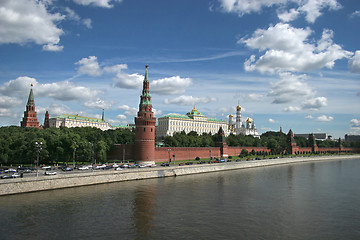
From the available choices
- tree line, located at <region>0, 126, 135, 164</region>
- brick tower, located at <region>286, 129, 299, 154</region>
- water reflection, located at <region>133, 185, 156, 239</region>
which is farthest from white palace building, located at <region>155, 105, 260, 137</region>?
water reflection, located at <region>133, 185, 156, 239</region>

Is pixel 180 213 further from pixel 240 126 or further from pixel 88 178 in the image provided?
pixel 240 126

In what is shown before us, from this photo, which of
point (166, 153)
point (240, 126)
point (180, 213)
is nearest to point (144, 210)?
point (180, 213)

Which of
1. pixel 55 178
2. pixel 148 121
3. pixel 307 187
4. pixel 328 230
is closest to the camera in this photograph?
pixel 328 230

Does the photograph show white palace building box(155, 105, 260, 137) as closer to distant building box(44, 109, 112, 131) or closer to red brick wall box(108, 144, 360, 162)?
distant building box(44, 109, 112, 131)

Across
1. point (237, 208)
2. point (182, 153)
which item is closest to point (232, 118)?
point (182, 153)

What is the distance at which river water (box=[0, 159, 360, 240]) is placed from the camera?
61.0 ft

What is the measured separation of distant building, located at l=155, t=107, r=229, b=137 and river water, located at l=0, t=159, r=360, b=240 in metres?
85.6

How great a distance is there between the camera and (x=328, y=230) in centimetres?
1952

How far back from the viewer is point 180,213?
22812mm

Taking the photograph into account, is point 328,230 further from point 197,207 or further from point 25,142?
point 25,142

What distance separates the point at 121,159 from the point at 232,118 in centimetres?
11786

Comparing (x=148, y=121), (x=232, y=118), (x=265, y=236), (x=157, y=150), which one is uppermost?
(x=232, y=118)

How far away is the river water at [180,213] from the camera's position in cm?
1860

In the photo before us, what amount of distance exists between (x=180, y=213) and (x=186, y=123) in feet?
338
